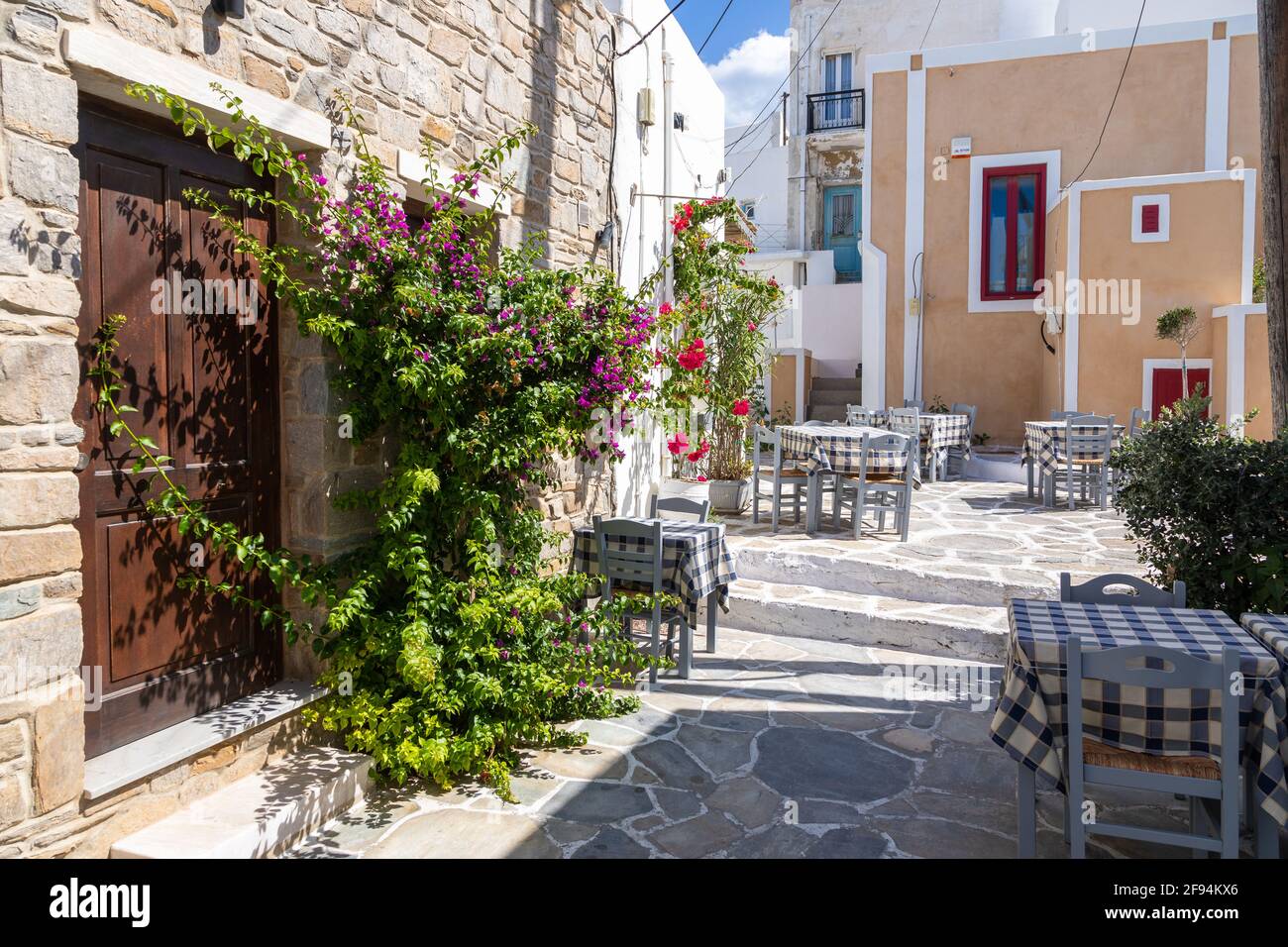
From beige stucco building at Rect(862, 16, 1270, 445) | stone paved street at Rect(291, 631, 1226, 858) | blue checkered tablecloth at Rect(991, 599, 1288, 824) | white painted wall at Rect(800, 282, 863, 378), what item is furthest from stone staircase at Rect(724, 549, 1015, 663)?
white painted wall at Rect(800, 282, 863, 378)

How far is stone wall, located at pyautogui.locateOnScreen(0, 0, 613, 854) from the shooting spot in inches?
102

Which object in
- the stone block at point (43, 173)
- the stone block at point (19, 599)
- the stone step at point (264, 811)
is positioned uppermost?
the stone block at point (43, 173)

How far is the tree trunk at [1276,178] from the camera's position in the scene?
4.68 m

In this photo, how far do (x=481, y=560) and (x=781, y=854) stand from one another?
5.85 feet

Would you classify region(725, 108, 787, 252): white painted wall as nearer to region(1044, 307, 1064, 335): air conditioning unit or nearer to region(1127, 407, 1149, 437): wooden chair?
region(1044, 307, 1064, 335): air conditioning unit

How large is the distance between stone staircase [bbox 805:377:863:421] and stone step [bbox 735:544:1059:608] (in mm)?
9969

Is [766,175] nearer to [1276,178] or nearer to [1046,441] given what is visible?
[1046,441]

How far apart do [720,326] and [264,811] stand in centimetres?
639

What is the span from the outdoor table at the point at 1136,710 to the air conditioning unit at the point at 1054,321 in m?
11.0

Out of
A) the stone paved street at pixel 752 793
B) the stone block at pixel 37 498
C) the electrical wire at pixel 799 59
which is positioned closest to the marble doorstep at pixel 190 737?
the stone paved street at pixel 752 793

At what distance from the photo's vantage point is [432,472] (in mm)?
3908

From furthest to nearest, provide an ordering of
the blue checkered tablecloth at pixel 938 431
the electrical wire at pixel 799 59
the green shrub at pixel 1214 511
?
1. the electrical wire at pixel 799 59
2. the blue checkered tablecloth at pixel 938 431
3. the green shrub at pixel 1214 511

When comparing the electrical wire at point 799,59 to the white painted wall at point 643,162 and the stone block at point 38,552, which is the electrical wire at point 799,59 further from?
the stone block at point 38,552
